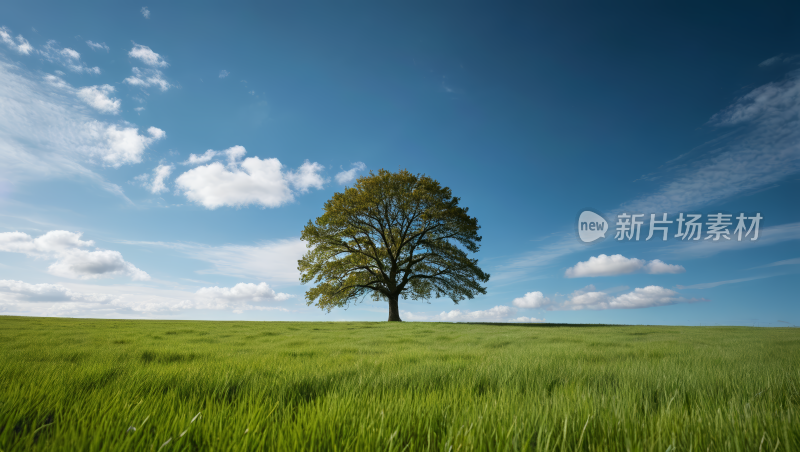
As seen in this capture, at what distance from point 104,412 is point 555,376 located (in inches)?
140

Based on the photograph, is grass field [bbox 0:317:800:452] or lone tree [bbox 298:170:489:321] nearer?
grass field [bbox 0:317:800:452]

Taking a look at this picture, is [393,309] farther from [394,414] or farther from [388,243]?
[394,414]

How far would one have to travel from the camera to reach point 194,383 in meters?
2.85

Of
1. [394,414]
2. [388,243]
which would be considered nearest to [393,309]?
[388,243]

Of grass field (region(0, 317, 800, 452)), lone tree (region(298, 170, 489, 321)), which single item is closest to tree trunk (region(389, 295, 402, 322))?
lone tree (region(298, 170, 489, 321))

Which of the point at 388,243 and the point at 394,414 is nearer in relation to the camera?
the point at 394,414

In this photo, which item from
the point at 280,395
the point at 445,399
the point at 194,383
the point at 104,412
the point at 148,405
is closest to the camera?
the point at 104,412

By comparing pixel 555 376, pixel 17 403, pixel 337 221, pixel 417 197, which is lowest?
pixel 555 376

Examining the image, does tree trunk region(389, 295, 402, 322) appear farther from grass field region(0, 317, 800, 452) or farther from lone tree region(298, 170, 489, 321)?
grass field region(0, 317, 800, 452)

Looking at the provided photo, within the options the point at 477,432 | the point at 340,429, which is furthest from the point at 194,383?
the point at 477,432

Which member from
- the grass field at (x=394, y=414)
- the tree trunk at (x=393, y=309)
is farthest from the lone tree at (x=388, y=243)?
the grass field at (x=394, y=414)

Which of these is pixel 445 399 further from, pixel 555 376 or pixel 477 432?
pixel 555 376

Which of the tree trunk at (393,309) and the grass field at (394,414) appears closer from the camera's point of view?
the grass field at (394,414)

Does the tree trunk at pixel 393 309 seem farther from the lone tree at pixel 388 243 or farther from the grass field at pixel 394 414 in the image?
the grass field at pixel 394 414
